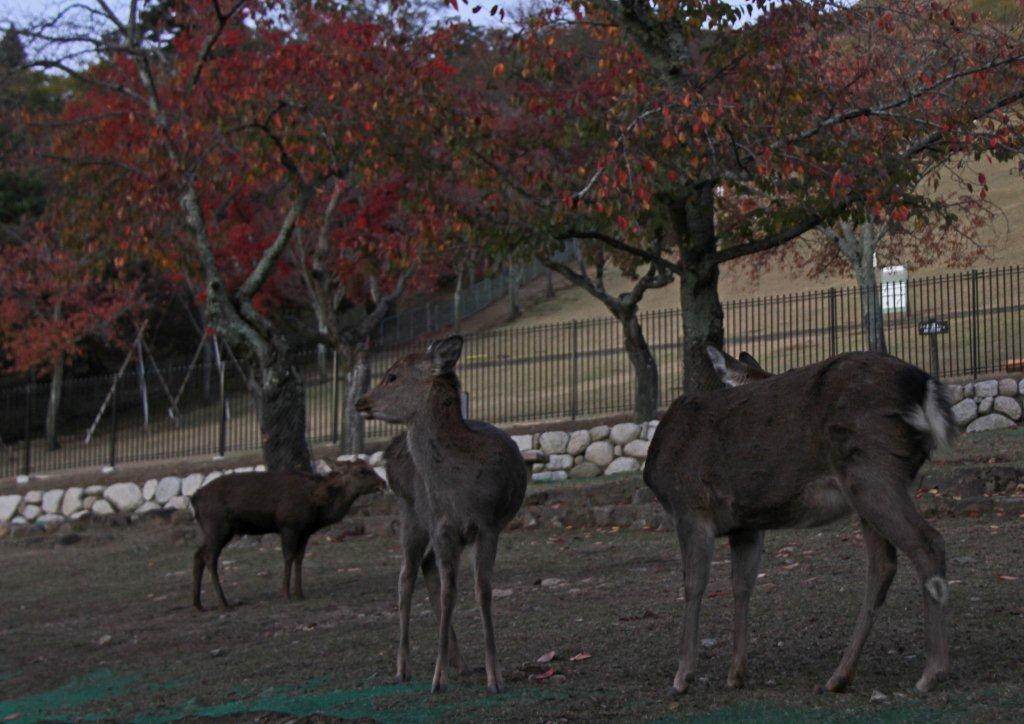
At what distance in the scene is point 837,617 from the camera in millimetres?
7840

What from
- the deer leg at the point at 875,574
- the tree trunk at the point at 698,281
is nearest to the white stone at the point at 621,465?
the tree trunk at the point at 698,281

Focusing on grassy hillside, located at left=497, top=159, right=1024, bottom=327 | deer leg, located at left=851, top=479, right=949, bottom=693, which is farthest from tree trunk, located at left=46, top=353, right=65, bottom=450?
deer leg, located at left=851, top=479, right=949, bottom=693

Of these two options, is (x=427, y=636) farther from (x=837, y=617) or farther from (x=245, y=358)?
(x=245, y=358)

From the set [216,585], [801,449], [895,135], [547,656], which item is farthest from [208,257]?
[801,449]

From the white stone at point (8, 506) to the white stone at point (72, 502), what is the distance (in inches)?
46.5

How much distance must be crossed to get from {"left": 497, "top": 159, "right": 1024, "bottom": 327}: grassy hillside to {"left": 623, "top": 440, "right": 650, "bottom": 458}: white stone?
22611 mm

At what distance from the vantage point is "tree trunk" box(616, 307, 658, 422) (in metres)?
21.2

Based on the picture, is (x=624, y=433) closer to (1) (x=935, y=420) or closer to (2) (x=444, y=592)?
(2) (x=444, y=592)

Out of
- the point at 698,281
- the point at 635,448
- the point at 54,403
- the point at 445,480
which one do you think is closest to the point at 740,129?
the point at 698,281

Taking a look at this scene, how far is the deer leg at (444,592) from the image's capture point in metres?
6.93

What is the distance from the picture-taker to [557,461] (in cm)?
2059

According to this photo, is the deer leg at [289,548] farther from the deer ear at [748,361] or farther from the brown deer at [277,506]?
the deer ear at [748,361]

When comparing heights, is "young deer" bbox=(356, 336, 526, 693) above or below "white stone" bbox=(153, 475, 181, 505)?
above

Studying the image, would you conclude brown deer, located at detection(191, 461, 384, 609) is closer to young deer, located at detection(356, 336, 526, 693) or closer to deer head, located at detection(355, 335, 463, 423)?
young deer, located at detection(356, 336, 526, 693)
